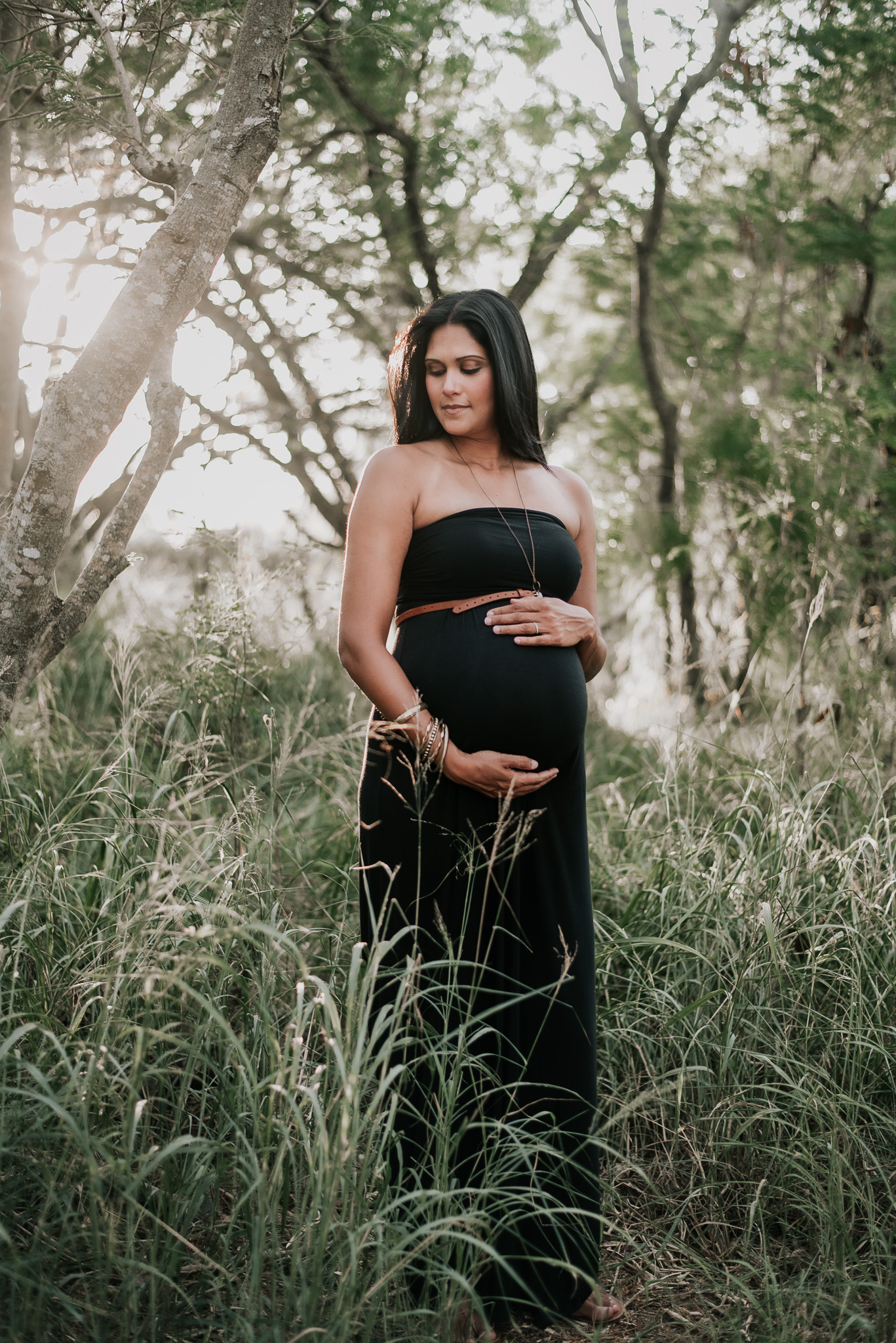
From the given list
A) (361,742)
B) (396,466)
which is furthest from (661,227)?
(396,466)

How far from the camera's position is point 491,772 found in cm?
210

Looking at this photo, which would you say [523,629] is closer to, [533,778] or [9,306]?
[533,778]

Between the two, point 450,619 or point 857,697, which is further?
point 857,697

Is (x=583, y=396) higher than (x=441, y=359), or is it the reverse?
(x=583, y=396)

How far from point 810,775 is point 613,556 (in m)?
4.13

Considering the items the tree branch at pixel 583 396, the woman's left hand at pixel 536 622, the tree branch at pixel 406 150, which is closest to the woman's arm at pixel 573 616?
the woman's left hand at pixel 536 622

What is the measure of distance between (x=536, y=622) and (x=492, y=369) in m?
Result: 0.67

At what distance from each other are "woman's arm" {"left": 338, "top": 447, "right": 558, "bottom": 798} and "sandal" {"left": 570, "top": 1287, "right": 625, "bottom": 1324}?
111 centimetres

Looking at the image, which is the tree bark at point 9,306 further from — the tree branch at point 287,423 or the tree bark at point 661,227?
the tree bark at point 661,227

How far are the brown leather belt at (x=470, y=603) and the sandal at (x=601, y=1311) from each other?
1504 mm

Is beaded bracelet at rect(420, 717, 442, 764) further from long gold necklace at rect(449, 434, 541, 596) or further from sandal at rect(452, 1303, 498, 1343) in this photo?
sandal at rect(452, 1303, 498, 1343)

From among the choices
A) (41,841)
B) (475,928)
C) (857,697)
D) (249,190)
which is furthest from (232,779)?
(857,697)

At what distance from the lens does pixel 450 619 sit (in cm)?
222

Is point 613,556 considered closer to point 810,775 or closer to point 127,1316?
point 810,775
